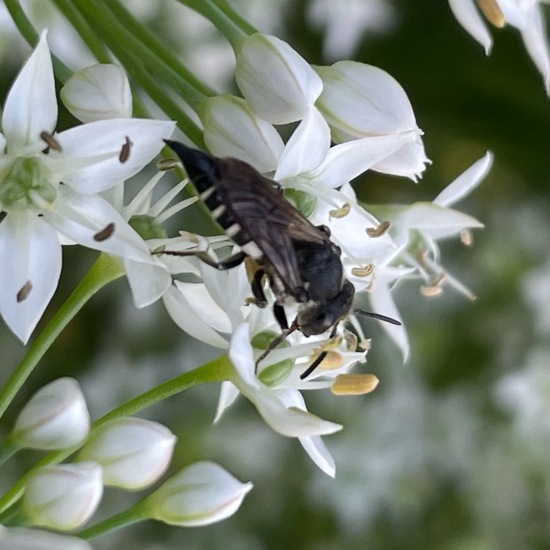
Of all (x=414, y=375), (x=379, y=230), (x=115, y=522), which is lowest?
(x=414, y=375)

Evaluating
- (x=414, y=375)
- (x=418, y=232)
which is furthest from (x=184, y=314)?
(x=414, y=375)

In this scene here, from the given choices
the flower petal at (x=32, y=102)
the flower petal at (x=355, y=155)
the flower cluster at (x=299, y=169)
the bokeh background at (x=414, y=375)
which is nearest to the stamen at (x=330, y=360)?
the flower cluster at (x=299, y=169)

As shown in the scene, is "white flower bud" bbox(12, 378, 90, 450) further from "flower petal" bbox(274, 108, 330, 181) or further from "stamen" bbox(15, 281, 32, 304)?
"flower petal" bbox(274, 108, 330, 181)

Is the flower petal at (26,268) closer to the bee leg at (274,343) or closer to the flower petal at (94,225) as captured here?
the flower petal at (94,225)

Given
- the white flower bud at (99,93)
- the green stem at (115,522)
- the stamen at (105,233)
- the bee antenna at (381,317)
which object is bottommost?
the green stem at (115,522)

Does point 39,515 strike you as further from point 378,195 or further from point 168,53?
point 378,195

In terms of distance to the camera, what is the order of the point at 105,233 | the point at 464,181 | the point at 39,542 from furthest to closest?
the point at 464,181 < the point at 105,233 < the point at 39,542

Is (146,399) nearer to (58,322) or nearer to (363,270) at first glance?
(58,322)
